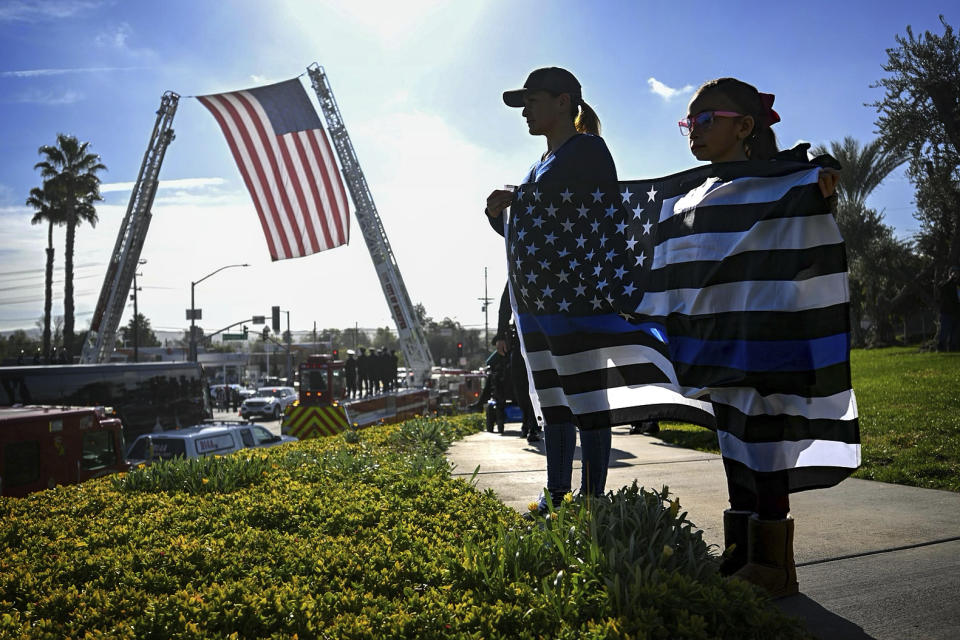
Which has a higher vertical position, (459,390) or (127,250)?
(127,250)

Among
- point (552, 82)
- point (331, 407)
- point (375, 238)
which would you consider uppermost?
point (375, 238)

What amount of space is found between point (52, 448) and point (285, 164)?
30.0 ft

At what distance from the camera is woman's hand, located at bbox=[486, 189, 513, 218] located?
3287mm

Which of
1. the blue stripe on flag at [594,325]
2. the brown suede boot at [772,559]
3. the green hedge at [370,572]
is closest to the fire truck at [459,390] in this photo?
the green hedge at [370,572]

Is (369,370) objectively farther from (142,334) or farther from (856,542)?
(142,334)

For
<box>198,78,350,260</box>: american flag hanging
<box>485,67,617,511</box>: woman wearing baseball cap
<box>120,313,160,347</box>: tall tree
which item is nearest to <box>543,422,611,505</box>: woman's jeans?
<box>485,67,617,511</box>: woman wearing baseball cap

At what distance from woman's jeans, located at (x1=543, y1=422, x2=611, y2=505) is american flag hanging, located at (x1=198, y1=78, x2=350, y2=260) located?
15.7 m

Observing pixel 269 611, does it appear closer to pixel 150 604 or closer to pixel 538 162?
pixel 150 604

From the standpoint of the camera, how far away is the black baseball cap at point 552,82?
3.34m

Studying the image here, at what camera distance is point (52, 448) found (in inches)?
451

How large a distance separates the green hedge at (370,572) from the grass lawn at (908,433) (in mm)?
2804

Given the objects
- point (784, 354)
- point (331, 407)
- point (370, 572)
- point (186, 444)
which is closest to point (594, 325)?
point (784, 354)

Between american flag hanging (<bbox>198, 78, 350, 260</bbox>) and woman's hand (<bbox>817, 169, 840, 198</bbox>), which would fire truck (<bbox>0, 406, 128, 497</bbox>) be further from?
woman's hand (<bbox>817, 169, 840, 198</bbox>)

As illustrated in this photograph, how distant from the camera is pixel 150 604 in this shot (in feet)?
8.02
